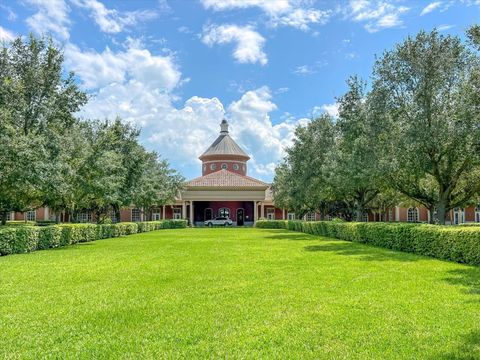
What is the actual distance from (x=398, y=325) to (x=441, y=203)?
1502 centimetres

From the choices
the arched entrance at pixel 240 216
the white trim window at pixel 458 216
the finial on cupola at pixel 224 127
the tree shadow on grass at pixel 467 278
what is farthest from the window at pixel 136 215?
the tree shadow on grass at pixel 467 278

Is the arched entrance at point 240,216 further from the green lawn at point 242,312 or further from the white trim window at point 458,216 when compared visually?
the green lawn at point 242,312

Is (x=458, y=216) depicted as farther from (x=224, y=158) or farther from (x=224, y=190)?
(x=224, y=158)

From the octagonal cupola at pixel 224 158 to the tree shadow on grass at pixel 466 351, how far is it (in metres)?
61.7

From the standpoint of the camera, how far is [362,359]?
16.2 ft

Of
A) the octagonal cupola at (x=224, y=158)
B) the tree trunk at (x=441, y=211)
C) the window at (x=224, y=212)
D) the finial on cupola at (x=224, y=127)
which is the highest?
the finial on cupola at (x=224, y=127)

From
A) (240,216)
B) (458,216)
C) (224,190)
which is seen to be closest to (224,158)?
(240,216)

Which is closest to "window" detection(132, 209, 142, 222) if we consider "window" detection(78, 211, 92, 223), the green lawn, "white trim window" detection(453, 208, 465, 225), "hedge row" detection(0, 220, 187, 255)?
"window" detection(78, 211, 92, 223)

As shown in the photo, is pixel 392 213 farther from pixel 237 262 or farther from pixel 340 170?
pixel 237 262

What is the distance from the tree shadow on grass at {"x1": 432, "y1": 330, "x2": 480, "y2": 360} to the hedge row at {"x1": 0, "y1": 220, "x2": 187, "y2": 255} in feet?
53.9

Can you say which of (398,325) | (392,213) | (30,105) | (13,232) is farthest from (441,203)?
(392,213)

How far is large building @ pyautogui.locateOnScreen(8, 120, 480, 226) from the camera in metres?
53.6

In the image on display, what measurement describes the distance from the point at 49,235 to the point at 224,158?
48.0 meters

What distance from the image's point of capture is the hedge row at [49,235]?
55.9 ft
